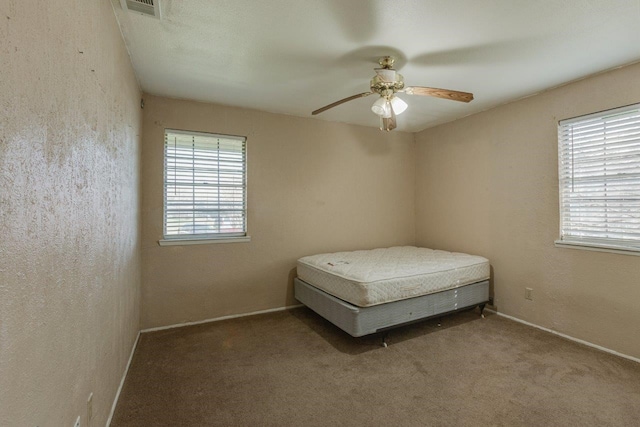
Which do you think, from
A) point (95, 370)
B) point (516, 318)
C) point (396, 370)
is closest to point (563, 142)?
point (516, 318)

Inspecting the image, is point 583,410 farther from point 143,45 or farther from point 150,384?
point 143,45

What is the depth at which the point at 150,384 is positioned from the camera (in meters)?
2.11

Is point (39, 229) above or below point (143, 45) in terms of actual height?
below

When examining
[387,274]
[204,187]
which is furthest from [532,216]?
[204,187]

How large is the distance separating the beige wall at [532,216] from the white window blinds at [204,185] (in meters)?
2.91

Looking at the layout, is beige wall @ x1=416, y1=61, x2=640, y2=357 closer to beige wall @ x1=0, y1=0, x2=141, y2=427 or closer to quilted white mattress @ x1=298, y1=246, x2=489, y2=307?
quilted white mattress @ x1=298, y1=246, x2=489, y2=307

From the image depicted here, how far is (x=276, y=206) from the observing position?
3676 mm

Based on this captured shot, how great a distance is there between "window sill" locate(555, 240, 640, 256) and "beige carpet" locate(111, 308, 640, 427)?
91 centimetres

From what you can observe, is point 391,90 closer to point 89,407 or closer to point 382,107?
point 382,107

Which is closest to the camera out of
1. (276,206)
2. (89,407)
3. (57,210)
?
(57,210)

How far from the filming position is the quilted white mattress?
259cm

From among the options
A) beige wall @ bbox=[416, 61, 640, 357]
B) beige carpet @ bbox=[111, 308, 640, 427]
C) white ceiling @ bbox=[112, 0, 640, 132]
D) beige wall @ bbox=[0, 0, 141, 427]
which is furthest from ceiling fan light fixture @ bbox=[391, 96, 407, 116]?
beige carpet @ bbox=[111, 308, 640, 427]

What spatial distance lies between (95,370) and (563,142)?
165 inches

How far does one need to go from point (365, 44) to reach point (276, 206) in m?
2.13
